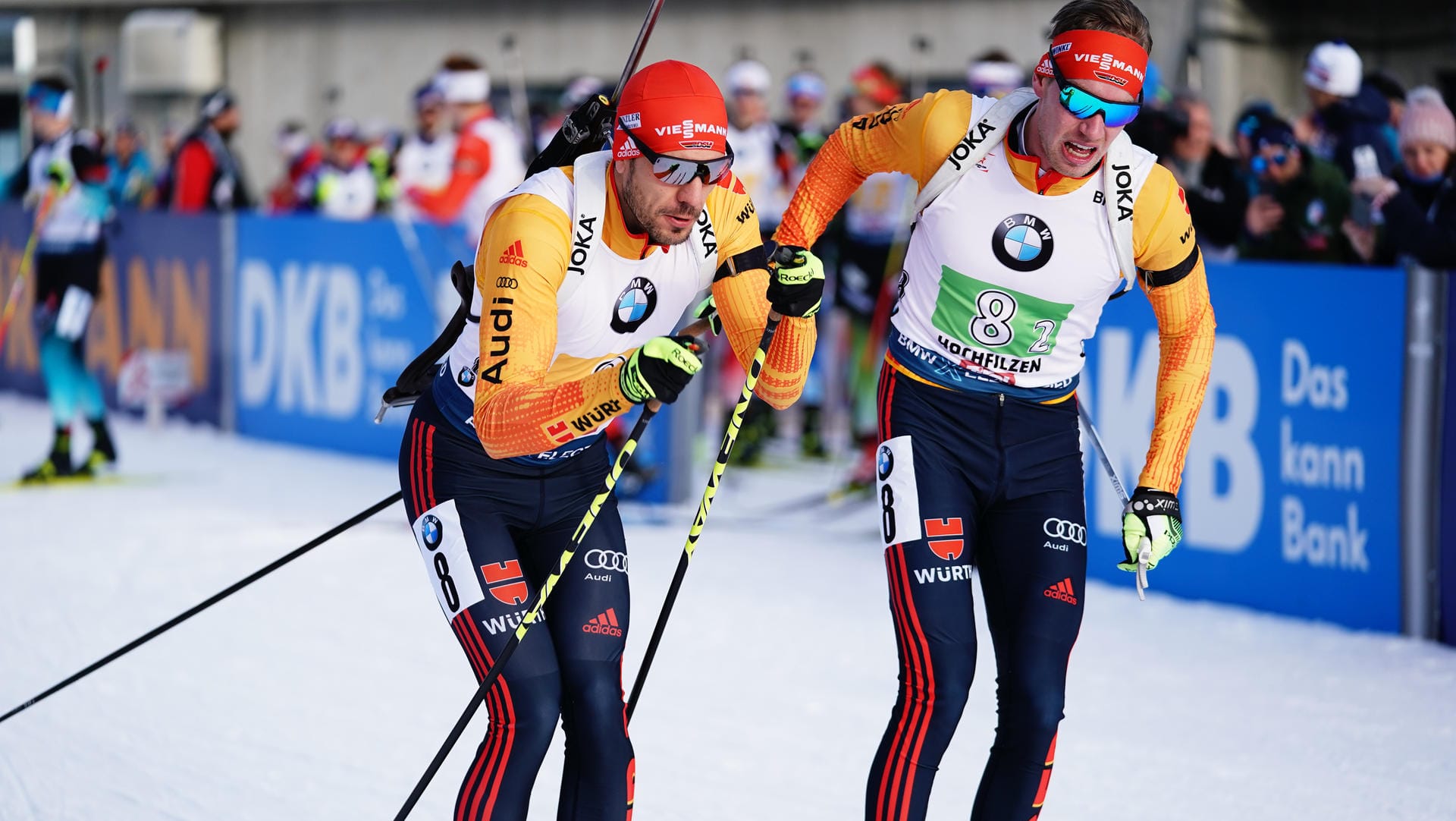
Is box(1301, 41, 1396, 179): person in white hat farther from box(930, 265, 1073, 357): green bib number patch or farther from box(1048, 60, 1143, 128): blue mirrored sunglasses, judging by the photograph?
box(1048, 60, 1143, 128): blue mirrored sunglasses

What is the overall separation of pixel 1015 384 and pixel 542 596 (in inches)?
51.2

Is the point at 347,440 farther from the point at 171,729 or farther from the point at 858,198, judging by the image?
the point at 171,729

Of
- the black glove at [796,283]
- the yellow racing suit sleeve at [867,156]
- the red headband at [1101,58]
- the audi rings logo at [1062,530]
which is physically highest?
the red headband at [1101,58]

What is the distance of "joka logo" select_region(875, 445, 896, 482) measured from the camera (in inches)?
154

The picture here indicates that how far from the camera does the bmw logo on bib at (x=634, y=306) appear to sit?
362 centimetres

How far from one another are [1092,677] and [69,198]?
7.22m

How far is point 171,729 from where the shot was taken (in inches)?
218

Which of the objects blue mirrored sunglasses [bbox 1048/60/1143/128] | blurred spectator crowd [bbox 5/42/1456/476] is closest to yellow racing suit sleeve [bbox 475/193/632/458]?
blue mirrored sunglasses [bbox 1048/60/1143/128]

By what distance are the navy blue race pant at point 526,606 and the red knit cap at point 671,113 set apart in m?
0.80

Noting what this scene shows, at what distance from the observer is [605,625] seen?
3.63 m

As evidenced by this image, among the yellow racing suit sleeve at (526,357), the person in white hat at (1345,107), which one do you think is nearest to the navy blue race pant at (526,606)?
the yellow racing suit sleeve at (526,357)

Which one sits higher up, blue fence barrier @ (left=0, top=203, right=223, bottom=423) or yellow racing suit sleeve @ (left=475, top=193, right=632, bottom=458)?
yellow racing suit sleeve @ (left=475, top=193, right=632, bottom=458)

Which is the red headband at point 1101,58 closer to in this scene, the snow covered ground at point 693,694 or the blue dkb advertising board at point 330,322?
the snow covered ground at point 693,694

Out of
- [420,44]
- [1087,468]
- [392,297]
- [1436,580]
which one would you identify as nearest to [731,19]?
[420,44]
